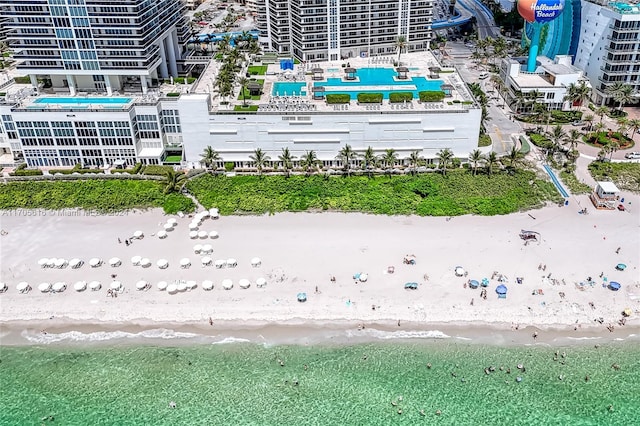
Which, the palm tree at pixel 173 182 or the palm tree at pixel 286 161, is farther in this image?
the palm tree at pixel 286 161

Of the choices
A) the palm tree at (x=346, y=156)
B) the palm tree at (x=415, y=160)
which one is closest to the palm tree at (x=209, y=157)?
the palm tree at (x=346, y=156)

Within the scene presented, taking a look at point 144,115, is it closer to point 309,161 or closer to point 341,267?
point 309,161

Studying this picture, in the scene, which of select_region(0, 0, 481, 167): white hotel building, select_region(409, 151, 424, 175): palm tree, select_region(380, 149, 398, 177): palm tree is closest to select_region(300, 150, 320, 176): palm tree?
select_region(0, 0, 481, 167): white hotel building

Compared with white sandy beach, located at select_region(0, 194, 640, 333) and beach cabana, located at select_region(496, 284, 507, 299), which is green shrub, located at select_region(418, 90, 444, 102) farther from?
beach cabana, located at select_region(496, 284, 507, 299)

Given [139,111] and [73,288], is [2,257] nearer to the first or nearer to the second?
[73,288]

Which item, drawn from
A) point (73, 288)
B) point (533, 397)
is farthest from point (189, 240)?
point (533, 397)

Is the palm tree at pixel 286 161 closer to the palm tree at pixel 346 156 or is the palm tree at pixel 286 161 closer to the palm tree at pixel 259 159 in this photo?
the palm tree at pixel 259 159

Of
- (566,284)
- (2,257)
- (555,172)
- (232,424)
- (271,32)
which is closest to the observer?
(232,424)
